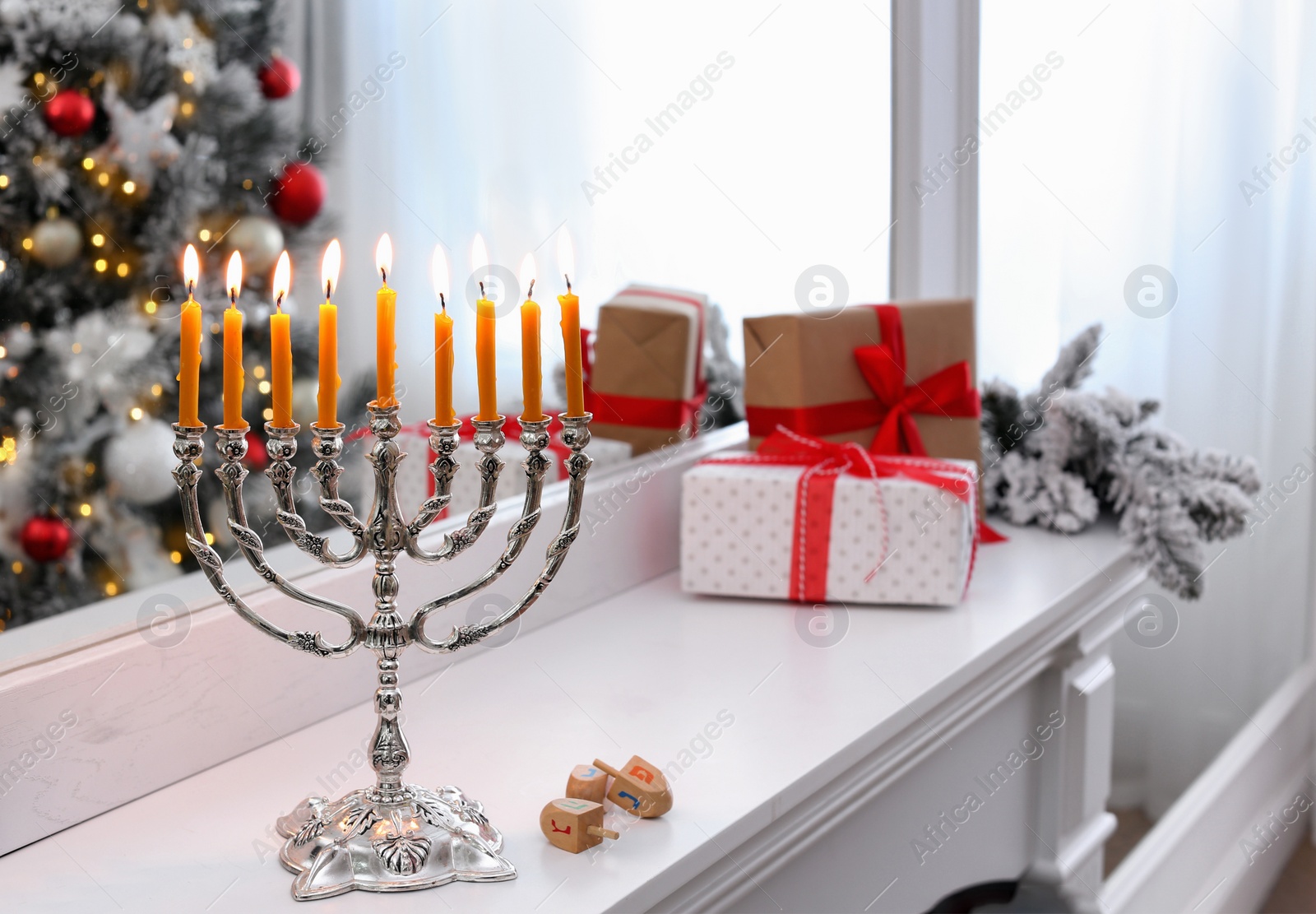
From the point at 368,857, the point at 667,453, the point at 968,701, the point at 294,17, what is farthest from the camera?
the point at 667,453

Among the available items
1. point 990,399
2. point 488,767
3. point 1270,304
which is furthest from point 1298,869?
point 488,767

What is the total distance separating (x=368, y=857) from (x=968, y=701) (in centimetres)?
66

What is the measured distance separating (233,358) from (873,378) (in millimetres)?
965

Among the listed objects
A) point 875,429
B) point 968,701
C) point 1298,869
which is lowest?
point 1298,869

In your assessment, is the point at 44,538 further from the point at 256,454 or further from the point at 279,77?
Answer: the point at 279,77

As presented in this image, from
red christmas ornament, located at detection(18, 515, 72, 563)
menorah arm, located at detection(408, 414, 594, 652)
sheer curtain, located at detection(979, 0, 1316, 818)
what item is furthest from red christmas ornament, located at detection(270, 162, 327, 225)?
sheer curtain, located at detection(979, 0, 1316, 818)

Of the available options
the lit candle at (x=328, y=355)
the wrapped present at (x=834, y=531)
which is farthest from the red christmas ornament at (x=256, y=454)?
the wrapped present at (x=834, y=531)

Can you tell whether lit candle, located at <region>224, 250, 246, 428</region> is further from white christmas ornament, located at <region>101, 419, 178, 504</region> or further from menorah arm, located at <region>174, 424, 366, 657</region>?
white christmas ornament, located at <region>101, 419, 178, 504</region>

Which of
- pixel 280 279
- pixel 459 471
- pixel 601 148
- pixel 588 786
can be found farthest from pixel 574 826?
pixel 601 148

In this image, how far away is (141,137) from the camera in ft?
3.07

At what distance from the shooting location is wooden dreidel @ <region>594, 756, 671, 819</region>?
0.80 meters

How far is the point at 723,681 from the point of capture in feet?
3.53

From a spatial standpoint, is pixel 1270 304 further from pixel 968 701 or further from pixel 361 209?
pixel 361 209

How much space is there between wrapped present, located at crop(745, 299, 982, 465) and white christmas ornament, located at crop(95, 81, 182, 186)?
713mm
